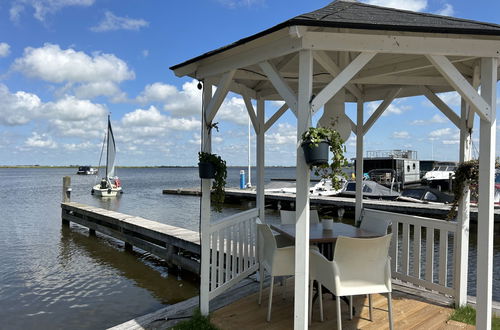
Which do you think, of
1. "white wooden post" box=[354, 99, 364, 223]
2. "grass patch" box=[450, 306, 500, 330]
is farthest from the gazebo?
"white wooden post" box=[354, 99, 364, 223]

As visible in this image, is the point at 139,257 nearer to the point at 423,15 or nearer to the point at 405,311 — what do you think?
the point at 405,311

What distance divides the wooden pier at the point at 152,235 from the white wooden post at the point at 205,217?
10.5 ft

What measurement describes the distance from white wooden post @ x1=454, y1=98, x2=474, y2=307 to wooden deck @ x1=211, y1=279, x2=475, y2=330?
231mm

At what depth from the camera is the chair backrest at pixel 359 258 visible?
2.90 meters

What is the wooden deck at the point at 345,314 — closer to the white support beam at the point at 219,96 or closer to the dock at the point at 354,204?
the white support beam at the point at 219,96

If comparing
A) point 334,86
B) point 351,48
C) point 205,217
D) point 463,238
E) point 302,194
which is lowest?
point 463,238

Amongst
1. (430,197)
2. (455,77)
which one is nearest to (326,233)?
(455,77)

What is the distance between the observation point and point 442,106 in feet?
13.3

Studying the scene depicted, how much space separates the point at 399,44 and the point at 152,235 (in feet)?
22.4

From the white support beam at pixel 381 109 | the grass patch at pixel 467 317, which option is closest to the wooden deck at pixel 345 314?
the grass patch at pixel 467 317

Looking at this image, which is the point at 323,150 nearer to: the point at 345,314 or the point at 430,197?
the point at 345,314

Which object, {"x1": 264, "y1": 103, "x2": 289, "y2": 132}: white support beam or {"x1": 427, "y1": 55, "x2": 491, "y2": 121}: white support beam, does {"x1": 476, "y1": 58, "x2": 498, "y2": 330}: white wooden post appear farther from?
{"x1": 264, "y1": 103, "x2": 289, "y2": 132}: white support beam

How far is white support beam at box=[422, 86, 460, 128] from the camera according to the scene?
12.8 feet

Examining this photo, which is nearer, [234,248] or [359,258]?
[359,258]
